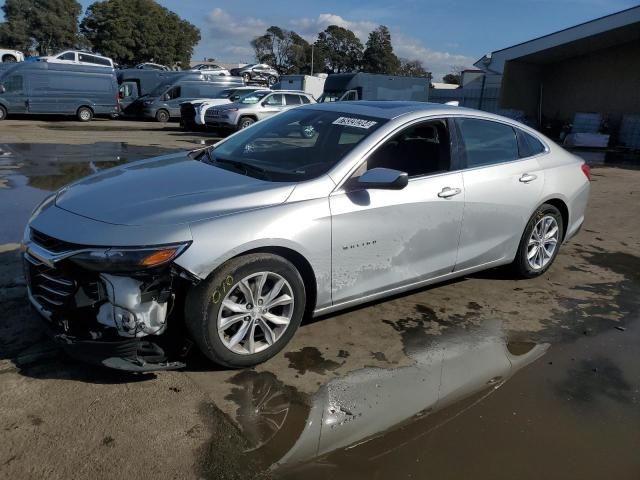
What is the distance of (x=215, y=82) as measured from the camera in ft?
86.4

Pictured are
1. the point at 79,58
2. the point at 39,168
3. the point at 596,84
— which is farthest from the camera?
the point at 79,58

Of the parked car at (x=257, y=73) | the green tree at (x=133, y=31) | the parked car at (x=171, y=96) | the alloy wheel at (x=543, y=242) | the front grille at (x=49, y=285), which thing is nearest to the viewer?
the front grille at (x=49, y=285)

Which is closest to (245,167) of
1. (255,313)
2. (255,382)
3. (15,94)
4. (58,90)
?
(255,313)

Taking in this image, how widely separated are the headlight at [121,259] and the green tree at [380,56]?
313 feet

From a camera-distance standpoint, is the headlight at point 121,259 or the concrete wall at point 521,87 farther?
the concrete wall at point 521,87

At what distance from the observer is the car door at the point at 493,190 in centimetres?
434

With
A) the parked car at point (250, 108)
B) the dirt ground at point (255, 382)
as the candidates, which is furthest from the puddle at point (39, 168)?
the parked car at point (250, 108)

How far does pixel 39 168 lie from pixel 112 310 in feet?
28.8

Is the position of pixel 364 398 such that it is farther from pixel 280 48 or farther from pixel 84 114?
pixel 280 48

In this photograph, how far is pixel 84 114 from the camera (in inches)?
920

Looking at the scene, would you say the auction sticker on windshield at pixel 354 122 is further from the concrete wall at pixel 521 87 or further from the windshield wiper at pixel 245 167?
the concrete wall at pixel 521 87

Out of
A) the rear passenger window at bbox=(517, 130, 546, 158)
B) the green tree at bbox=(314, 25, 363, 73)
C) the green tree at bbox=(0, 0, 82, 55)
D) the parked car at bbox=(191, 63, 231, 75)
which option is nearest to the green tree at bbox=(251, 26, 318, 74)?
the green tree at bbox=(314, 25, 363, 73)

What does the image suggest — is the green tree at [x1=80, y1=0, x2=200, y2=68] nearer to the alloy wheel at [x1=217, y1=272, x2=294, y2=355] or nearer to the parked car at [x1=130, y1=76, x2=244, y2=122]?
the parked car at [x1=130, y1=76, x2=244, y2=122]

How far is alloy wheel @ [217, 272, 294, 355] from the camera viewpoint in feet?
10.4
